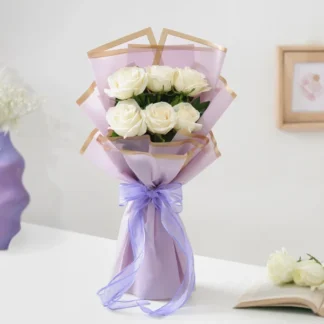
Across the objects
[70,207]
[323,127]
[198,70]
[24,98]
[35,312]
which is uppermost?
[198,70]

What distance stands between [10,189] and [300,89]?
0.91 meters

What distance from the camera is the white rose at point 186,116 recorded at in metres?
1.23

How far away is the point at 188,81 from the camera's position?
4.06ft

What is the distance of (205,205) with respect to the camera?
6.91 feet

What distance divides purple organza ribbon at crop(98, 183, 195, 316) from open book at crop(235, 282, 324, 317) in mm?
122

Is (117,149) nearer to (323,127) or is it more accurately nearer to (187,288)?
(187,288)

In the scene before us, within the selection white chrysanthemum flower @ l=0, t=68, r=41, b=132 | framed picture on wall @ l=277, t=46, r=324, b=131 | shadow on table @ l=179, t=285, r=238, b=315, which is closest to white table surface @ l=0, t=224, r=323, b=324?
shadow on table @ l=179, t=285, r=238, b=315

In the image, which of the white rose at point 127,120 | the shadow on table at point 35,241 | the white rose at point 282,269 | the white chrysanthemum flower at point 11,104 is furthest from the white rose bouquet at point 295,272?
the white chrysanthemum flower at point 11,104

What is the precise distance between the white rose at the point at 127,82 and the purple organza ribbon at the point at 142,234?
7.7 inches

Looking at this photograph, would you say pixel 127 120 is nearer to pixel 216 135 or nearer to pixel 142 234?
pixel 142 234

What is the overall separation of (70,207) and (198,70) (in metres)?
1.09

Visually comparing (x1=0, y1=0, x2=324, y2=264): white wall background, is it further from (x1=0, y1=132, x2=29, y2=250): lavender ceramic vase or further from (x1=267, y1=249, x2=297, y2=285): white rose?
(x1=267, y1=249, x2=297, y2=285): white rose

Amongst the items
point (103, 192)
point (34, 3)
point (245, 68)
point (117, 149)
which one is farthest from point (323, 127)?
point (34, 3)

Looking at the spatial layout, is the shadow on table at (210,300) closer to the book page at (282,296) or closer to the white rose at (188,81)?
the book page at (282,296)
